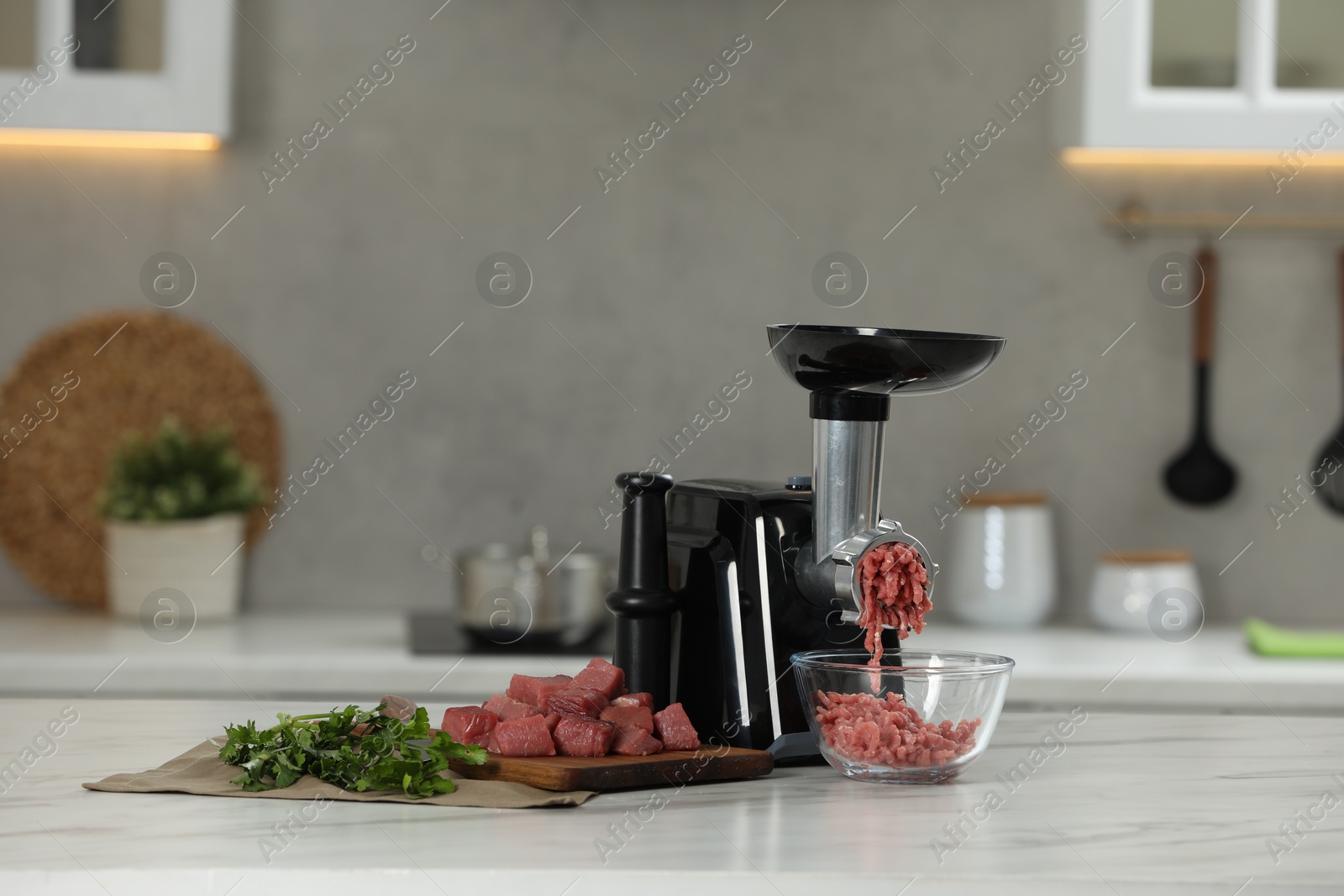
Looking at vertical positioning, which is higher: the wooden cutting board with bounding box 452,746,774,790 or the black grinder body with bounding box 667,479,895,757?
the black grinder body with bounding box 667,479,895,757

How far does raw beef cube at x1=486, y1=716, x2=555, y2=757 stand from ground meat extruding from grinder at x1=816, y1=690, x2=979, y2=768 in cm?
20

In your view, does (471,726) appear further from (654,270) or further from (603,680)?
(654,270)

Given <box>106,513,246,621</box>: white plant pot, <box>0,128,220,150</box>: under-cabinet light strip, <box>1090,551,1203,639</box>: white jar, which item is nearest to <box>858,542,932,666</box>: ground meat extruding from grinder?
<box>1090,551,1203,639</box>: white jar

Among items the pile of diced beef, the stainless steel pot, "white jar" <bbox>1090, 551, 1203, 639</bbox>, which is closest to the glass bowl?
the pile of diced beef

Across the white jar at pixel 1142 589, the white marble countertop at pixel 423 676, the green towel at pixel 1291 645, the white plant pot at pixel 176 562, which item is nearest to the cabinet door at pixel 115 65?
the white plant pot at pixel 176 562

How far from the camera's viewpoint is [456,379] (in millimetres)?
2344

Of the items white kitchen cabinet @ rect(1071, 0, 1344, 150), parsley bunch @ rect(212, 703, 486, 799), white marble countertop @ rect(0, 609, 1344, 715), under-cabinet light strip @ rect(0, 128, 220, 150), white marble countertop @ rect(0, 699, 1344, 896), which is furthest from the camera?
under-cabinet light strip @ rect(0, 128, 220, 150)

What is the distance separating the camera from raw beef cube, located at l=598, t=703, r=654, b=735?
96 centimetres

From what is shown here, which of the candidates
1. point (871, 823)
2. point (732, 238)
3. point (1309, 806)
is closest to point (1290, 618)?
point (732, 238)

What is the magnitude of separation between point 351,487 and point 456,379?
0.88 ft

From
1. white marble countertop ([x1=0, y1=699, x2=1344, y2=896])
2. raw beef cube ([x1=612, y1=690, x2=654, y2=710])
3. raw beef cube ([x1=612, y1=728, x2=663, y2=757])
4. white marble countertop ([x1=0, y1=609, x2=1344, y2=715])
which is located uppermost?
raw beef cube ([x1=612, y1=690, x2=654, y2=710])

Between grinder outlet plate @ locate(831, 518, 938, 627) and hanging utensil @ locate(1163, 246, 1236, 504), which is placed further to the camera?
hanging utensil @ locate(1163, 246, 1236, 504)

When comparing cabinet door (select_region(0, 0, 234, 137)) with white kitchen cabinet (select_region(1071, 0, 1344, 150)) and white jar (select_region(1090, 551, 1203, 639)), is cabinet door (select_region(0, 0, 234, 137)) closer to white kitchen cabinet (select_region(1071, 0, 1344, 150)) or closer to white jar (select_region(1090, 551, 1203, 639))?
white kitchen cabinet (select_region(1071, 0, 1344, 150))

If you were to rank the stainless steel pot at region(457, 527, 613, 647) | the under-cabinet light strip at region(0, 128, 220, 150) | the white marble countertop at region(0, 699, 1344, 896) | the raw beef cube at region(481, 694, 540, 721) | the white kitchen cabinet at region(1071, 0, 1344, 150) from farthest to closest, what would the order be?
the under-cabinet light strip at region(0, 128, 220, 150), the white kitchen cabinet at region(1071, 0, 1344, 150), the stainless steel pot at region(457, 527, 613, 647), the raw beef cube at region(481, 694, 540, 721), the white marble countertop at region(0, 699, 1344, 896)
